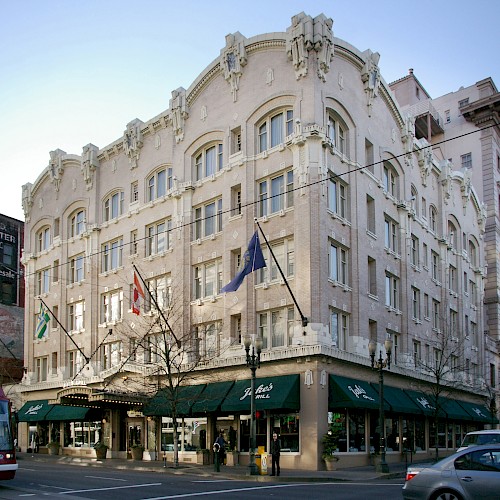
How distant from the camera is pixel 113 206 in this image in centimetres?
5306

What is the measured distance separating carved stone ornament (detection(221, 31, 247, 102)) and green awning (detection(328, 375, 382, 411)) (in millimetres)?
17975

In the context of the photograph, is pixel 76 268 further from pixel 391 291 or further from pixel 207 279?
pixel 391 291

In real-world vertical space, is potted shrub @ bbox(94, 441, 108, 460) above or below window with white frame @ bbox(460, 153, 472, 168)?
below

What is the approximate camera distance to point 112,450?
47.9 meters

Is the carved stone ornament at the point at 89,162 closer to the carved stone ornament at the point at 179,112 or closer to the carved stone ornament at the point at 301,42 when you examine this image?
the carved stone ornament at the point at 179,112

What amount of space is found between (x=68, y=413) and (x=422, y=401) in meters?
23.8

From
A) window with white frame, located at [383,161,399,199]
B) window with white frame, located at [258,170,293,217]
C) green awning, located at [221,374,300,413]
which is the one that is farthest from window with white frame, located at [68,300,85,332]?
window with white frame, located at [383,161,399,199]

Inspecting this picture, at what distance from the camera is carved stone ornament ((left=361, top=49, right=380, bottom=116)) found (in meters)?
43.9

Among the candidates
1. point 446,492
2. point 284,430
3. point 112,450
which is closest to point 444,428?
point 284,430

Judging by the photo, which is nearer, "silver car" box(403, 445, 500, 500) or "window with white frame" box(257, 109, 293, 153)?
"silver car" box(403, 445, 500, 500)

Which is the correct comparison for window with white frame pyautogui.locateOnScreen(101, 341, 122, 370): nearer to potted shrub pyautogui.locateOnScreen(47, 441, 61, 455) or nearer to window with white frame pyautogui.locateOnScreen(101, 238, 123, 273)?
window with white frame pyautogui.locateOnScreen(101, 238, 123, 273)

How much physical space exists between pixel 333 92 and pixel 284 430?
18565 millimetres

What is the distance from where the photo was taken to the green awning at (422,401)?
44.4m

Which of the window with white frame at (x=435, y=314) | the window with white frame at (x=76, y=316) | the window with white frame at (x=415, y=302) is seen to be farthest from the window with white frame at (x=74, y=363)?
the window with white frame at (x=435, y=314)
